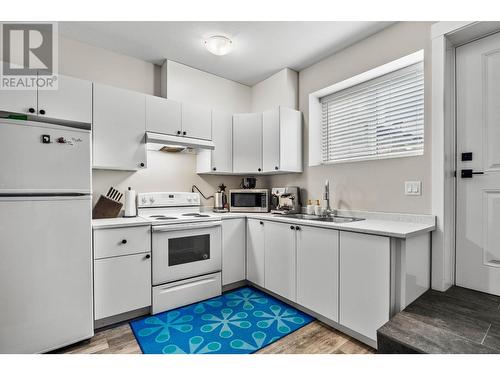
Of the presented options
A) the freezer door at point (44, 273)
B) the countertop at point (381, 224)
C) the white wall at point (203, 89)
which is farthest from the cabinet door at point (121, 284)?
the white wall at point (203, 89)

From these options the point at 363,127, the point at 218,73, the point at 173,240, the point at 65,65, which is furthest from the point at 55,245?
the point at 363,127

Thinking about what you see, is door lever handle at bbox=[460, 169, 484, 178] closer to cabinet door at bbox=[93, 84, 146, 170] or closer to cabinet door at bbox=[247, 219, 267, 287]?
cabinet door at bbox=[247, 219, 267, 287]

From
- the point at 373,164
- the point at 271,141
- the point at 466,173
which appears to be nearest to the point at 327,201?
the point at 373,164

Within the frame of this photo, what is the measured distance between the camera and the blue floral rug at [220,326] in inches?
68.6

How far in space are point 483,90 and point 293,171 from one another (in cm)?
170

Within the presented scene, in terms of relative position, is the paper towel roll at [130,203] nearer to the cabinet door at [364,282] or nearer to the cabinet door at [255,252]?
the cabinet door at [255,252]

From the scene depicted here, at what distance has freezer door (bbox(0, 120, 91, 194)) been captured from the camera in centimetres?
154

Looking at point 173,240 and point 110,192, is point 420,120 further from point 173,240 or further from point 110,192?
point 110,192

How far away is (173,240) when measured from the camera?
233 cm

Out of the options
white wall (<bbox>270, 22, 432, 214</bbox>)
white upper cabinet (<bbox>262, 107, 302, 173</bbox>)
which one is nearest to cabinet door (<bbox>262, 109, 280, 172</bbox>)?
white upper cabinet (<bbox>262, 107, 302, 173</bbox>)

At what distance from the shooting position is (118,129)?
237 centimetres

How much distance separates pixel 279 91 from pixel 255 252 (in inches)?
76.4

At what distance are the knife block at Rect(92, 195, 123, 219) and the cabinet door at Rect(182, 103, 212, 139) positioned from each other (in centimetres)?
101

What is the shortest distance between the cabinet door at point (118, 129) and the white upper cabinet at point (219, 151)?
0.75m
